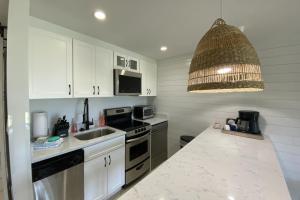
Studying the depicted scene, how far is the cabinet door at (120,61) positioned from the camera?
2329 mm

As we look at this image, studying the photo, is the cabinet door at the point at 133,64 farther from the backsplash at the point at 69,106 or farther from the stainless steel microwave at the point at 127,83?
the backsplash at the point at 69,106

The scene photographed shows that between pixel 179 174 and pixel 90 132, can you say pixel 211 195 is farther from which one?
pixel 90 132

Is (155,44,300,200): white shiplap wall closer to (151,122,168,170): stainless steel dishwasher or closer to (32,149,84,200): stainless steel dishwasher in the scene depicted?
(151,122,168,170): stainless steel dishwasher

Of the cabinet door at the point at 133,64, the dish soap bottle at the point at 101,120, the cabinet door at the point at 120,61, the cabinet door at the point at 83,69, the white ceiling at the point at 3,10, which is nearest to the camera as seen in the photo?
the white ceiling at the point at 3,10

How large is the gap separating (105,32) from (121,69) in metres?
0.67

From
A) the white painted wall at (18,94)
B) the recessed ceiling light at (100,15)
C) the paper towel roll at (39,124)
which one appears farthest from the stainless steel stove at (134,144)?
the recessed ceiling light at (100,15)

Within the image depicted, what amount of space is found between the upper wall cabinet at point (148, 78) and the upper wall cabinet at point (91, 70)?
0.81 metres

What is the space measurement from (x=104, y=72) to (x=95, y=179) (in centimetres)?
149

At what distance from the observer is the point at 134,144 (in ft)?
7.53

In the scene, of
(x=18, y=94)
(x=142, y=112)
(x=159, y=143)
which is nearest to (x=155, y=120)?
(x=142, y=112)

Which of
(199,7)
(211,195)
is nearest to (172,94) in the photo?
(199,7)

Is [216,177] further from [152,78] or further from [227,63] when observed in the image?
[152,78]

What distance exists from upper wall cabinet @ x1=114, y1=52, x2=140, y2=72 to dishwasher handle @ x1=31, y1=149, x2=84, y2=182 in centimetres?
145

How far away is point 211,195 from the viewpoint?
78 cm
